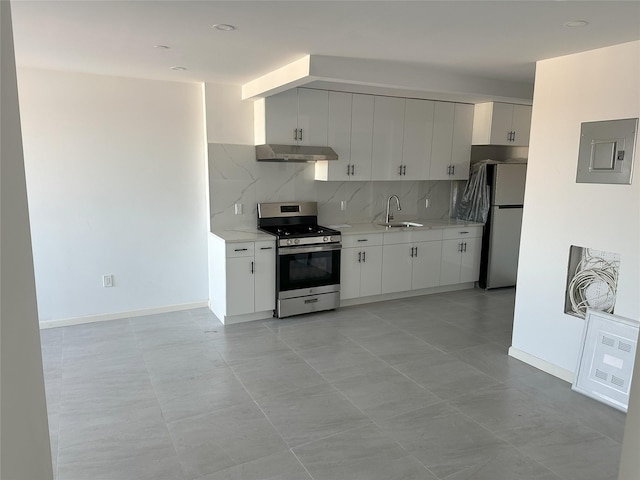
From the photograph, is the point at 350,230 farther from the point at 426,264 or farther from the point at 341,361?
the point at 341,361

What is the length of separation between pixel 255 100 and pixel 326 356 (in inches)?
109

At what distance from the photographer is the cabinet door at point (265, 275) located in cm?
460

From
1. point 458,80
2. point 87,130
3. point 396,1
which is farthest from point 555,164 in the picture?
point 87,130

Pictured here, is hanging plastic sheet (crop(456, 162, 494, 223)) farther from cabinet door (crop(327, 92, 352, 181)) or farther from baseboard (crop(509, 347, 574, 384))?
baseboard (crop(509, 347, 574, 384))

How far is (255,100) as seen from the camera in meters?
4.84

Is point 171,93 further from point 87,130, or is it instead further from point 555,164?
point 555,164

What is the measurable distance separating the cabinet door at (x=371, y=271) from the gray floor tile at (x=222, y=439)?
2.47 meters

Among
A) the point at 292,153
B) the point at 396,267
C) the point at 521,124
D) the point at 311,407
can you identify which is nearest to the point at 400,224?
the point at 396,267

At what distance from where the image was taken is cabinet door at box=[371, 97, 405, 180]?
209 inches

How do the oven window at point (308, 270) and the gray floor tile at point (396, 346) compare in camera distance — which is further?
the oven window at point (308, 270)

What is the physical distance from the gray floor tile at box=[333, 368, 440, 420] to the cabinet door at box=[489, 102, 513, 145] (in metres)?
3.51

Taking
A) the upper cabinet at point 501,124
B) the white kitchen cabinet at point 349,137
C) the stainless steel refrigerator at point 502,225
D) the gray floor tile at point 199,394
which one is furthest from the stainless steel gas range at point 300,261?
the upper cabinet at point 501,124

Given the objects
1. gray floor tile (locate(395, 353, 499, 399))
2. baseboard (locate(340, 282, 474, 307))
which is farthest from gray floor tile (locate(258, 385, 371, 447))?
baseboard (locate(340, 282, 474, 307))

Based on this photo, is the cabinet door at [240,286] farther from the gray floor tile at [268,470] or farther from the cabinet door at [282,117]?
the gray floor tile at [268,470]
